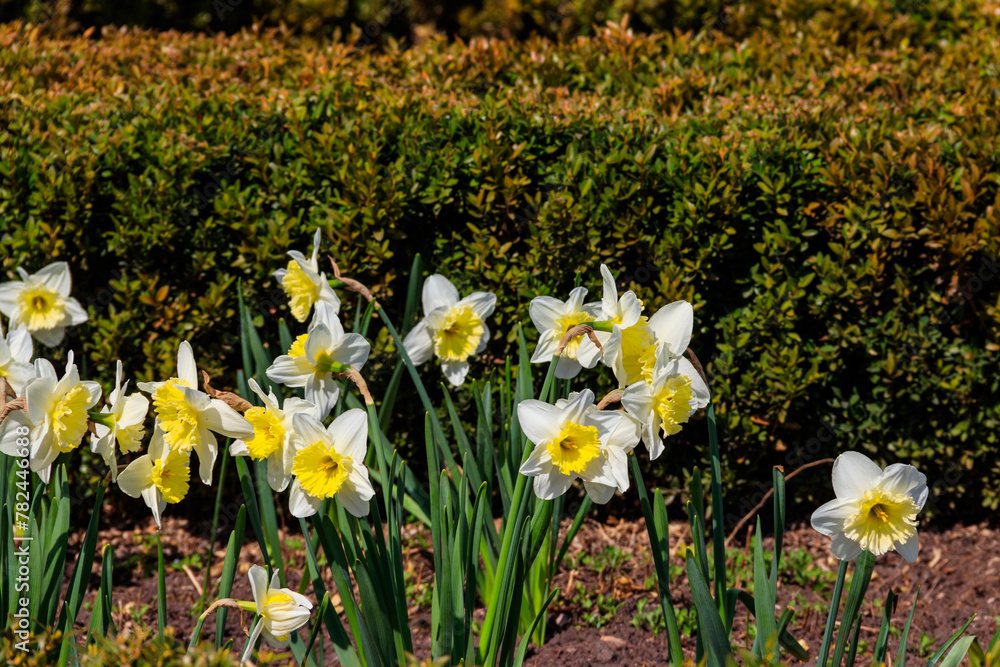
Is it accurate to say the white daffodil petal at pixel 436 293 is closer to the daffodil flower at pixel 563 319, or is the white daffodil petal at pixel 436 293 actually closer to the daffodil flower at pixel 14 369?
the daffodil flower at pixel 563 319

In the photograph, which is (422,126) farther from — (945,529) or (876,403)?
(945,529)

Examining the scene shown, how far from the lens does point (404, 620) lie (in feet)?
5.24

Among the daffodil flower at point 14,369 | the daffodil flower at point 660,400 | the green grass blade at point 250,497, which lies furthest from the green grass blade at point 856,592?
the daffodil flower at point 14,369

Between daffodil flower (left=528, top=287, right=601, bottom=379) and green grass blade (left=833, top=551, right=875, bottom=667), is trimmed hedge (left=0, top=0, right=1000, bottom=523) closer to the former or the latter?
daffodil flower (left=528, top=287, right=601, bottom=379)

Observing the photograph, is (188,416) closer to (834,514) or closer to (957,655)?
(834,514)

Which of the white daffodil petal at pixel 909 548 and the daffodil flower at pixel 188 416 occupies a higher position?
the daffodil flower at pixel 188 416

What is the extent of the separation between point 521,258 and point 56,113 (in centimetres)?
184

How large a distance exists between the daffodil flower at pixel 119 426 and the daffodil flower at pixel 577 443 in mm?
723

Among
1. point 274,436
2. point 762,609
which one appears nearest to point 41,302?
point 274,436

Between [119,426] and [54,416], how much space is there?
117 mm

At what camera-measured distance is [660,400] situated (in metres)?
1.38

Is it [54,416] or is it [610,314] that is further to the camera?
[610,314]

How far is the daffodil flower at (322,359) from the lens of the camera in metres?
1.54

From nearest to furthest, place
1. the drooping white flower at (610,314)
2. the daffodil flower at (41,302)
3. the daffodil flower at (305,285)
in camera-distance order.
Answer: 1. the drooping white flower at (610,314)
2. the daffodil flower at (305,285)
3. the daffodil flower at (41,302)
